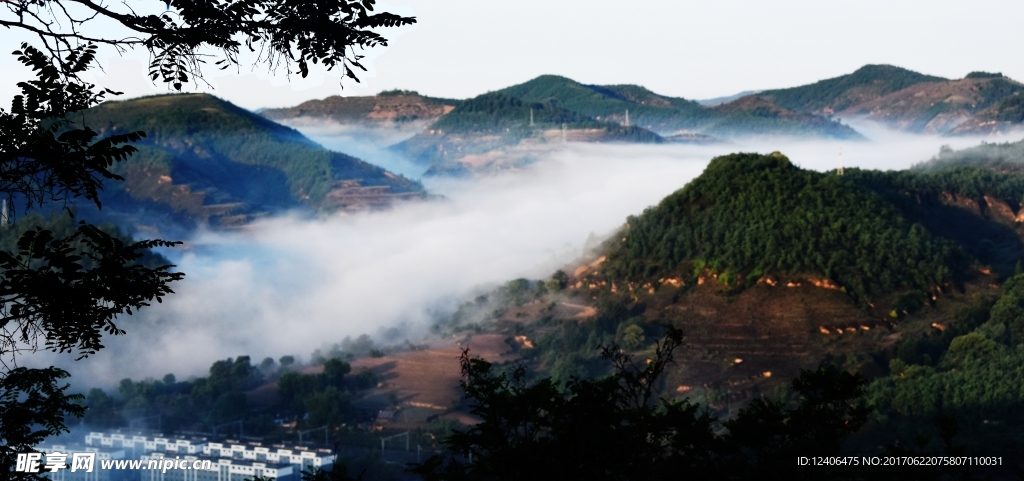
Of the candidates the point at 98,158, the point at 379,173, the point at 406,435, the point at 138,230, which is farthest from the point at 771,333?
the point at 379,173

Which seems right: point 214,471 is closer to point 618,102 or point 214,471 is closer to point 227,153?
point 227,153

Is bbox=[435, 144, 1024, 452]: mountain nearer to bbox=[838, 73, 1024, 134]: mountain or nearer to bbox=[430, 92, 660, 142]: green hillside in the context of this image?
bbox=[430, 92, 660, 142]: green hillside

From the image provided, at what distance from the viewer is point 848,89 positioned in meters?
185

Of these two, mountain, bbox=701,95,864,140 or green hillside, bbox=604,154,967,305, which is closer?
green hillside, bbox=604,154,967,305

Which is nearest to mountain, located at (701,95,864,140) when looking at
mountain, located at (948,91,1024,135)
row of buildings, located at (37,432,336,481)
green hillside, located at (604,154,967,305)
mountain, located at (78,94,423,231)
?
mountain, located at (948,91,1024,135)

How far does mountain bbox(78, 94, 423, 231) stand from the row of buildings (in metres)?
42.7

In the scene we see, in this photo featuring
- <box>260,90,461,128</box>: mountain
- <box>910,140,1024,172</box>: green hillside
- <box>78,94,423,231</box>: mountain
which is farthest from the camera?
<box>260,90,461,128</box>: mountain

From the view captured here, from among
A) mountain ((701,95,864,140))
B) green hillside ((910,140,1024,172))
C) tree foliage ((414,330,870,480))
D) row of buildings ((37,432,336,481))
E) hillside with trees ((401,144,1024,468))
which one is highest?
mountain ((701,95,864,140))

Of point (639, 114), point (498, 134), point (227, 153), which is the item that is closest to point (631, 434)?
point (227, 153)

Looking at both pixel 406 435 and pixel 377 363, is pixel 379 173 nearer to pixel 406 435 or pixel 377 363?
pixel 377 363

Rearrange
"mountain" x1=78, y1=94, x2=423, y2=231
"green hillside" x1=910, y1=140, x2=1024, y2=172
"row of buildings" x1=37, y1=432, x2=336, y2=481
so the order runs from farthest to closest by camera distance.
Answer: "mountain" x1=78, y1=94, x2=423, y2=231, "green hillside" x1=910, y1=140, x2=1024, y2=172, "row of buildings" x1=37, y1=432, x2=336, y2=481

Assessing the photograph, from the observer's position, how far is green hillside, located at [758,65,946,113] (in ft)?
570

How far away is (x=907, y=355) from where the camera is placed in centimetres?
5256

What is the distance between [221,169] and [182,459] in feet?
211
